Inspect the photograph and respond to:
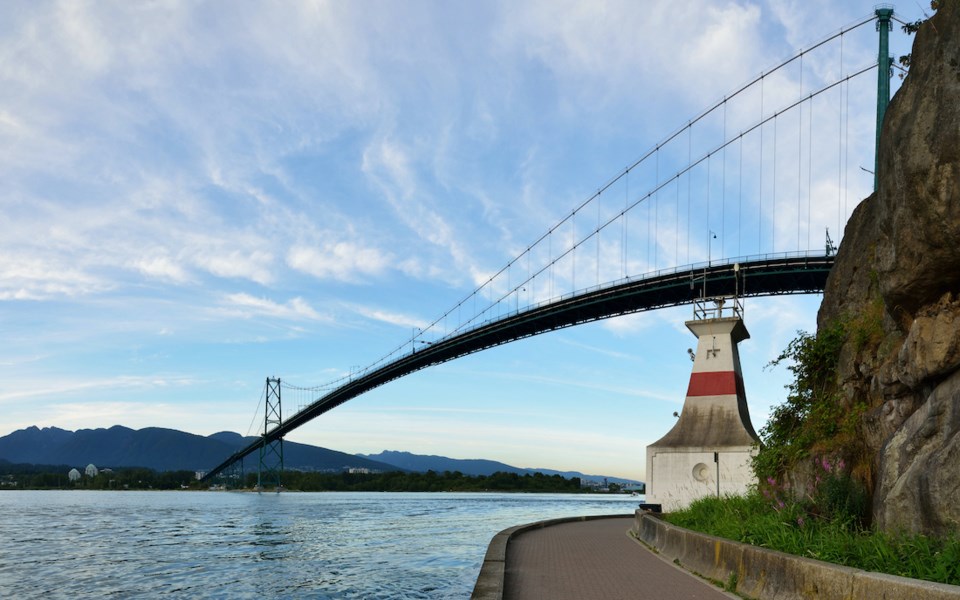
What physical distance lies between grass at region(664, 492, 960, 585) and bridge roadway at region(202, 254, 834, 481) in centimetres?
1570

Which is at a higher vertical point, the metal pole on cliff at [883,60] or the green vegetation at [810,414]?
the metal pole on cliff at [883,60]

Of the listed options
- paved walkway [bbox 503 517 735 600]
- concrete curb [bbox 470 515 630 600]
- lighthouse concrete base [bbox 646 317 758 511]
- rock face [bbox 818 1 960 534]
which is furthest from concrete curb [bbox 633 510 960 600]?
lighthouse concrete base [bbox 646 317 758 511]

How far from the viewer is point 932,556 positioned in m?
7.93

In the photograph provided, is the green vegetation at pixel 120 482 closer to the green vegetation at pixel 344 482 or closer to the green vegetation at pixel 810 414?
the green vegetation at pixel 344 482

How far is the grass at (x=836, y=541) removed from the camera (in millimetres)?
7656

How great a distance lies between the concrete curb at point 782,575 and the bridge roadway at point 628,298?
1649cm

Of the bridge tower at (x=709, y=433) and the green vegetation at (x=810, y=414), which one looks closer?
the green vegetation at (x=810, y=414)

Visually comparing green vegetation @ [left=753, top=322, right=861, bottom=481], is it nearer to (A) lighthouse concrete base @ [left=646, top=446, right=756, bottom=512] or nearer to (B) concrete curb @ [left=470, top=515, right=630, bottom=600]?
(B) concrete curb @ [left=470, top=515, right=630, bottom=600]

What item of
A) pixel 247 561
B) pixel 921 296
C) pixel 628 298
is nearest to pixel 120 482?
pixel 628 298

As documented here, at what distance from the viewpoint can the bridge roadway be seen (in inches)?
1383

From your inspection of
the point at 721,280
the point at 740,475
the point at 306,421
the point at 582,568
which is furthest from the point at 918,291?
the point at 306,421

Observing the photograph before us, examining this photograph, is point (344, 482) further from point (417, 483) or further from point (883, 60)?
point (883, 60)

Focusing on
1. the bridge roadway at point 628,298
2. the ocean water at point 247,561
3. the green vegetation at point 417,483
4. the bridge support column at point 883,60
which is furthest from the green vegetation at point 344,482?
the bridge support column at point 883,60

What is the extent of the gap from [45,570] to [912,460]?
2091 centimetres
